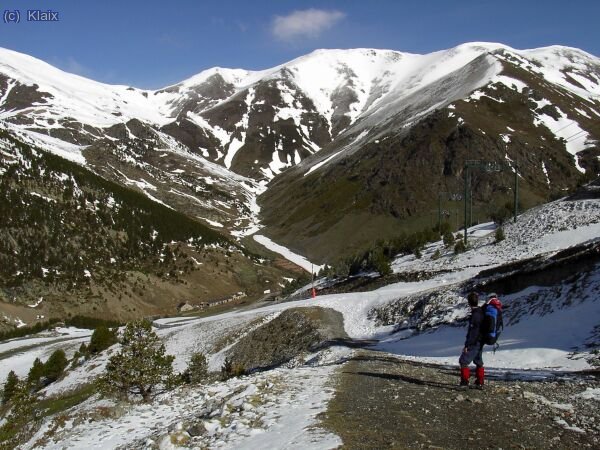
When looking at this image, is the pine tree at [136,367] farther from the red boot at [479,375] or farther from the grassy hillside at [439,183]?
the grassy hillside at [439,183]

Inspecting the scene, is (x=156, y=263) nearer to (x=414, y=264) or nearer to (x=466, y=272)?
(x=414, y=264)

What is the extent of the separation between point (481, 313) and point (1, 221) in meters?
141

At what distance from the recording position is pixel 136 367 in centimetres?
2259

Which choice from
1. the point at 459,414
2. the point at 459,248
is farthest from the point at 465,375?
the point at 459,248

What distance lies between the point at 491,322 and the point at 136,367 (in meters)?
15.0

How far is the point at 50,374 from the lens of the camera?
57.3 metres

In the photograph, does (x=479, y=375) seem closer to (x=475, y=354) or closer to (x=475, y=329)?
(x=475, y=354)

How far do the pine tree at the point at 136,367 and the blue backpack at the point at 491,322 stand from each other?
13.6 m

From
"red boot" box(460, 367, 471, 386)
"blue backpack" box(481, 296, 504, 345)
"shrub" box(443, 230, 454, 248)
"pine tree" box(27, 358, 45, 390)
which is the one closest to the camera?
"blue backpack" box(481, 296, 504, 345)

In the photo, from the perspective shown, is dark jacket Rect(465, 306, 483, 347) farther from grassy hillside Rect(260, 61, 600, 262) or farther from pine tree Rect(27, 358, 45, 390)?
grassy hillside Rect(260, 61, 600, 262)

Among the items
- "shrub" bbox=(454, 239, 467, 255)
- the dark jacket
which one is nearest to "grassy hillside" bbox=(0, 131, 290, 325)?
"shrub" bbox=(454, 239, 467, 255)

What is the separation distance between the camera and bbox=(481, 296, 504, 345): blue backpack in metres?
14.4

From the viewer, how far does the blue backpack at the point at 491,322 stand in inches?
568

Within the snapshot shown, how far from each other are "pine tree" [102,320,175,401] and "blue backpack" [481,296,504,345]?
1364cm
